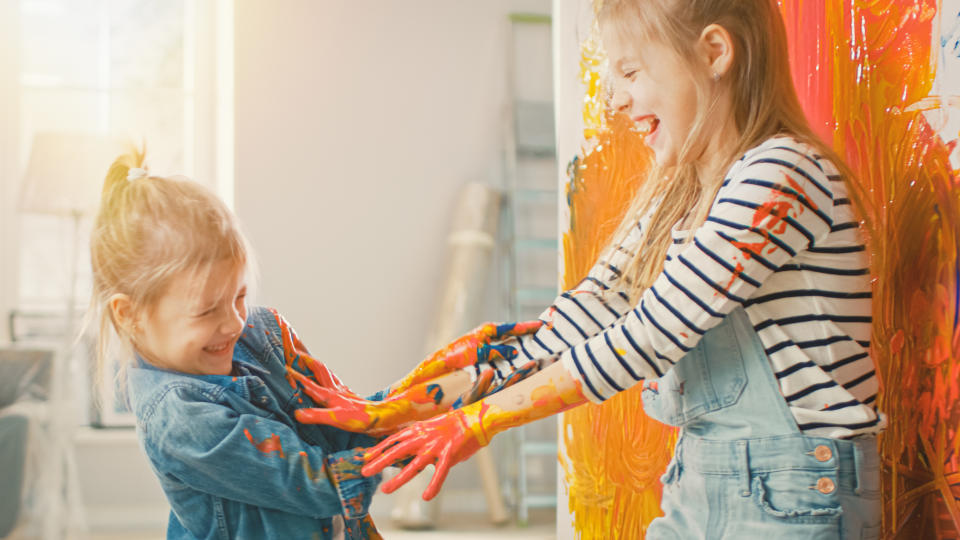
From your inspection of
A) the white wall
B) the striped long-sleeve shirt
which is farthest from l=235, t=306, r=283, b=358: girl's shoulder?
the white wall

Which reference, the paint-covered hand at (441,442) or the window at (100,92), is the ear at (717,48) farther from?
the window at (100,92)

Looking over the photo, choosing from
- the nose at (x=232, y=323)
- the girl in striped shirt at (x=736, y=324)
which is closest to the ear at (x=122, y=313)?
the nose at (x=232, y=323)

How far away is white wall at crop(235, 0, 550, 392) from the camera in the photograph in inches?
124

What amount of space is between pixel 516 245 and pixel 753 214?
7.84ft

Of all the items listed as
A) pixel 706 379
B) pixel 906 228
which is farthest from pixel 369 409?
pixel 906 228

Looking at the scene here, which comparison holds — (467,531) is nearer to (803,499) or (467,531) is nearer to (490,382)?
(490,382)

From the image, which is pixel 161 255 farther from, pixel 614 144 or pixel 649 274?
pixel 614 144

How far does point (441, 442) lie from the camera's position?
0.90 meters

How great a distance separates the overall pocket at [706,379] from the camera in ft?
2.91

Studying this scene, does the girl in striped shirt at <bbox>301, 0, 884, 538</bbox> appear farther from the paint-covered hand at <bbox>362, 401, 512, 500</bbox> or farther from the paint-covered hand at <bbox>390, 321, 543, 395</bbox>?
the paint-covered hand at <bbox>390, 321, 543, 395</bbox>

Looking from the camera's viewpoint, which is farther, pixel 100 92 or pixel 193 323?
pixel 100 92

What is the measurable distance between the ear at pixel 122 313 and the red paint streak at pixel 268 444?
21 cm

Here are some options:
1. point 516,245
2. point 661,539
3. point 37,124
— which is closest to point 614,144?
point 661,539

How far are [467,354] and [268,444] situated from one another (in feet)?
1.07
